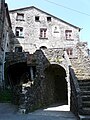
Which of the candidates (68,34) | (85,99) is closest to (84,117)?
(85,99)

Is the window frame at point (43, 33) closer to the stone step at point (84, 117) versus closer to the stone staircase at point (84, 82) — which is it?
the stone staircase at point (84, 82)

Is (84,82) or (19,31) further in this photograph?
(19,31)

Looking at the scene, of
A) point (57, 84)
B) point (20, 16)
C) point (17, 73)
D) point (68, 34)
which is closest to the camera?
point (57, 84)

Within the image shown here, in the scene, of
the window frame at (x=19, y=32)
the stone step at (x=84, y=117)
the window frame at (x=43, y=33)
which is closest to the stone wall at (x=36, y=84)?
the stone step at (x=84, y=117)

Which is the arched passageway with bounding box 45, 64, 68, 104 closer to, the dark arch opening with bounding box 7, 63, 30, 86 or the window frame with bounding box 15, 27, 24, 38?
the dark arch opening with bounding box 7, 63, 30, 86

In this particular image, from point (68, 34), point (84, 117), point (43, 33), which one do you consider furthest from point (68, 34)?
point (84, 117)

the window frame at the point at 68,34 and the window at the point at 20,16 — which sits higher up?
the window at the point at 20,16

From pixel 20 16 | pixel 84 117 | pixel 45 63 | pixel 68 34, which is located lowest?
pixel 84 117

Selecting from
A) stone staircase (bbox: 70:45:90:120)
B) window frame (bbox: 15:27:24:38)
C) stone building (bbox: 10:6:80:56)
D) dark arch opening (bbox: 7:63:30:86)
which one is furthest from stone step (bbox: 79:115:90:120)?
window frame (bbox: 15:27:24:38)

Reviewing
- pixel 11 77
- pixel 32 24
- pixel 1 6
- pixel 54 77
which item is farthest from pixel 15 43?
pixel 1 6

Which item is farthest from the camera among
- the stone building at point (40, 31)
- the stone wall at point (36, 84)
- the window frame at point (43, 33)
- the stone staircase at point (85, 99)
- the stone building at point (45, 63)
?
the window frame at point (43, 33)

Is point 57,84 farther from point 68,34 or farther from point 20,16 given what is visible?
point 20,16

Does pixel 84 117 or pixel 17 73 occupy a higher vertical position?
pixel 17 73

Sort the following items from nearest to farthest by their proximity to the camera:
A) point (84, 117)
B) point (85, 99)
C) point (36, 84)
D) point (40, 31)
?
1. point (84, 117)
2. point (85, 99)
3. point (36, 84)
4. point (40, 31)
